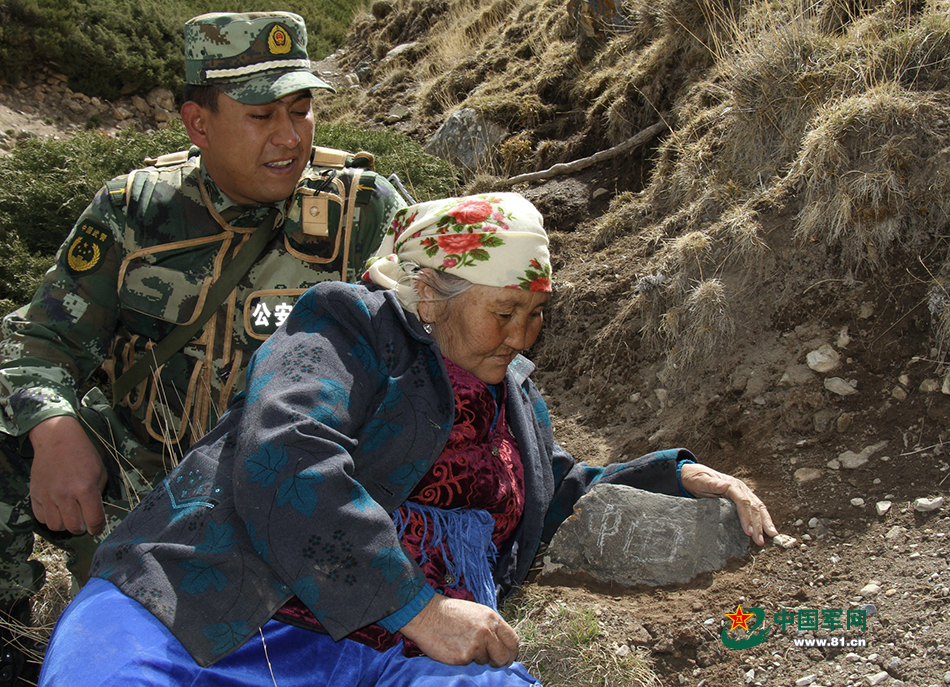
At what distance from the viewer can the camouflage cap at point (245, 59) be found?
9.21ft

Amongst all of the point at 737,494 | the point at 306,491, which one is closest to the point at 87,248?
the point at 306,491

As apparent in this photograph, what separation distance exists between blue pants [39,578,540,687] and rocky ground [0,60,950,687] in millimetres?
771

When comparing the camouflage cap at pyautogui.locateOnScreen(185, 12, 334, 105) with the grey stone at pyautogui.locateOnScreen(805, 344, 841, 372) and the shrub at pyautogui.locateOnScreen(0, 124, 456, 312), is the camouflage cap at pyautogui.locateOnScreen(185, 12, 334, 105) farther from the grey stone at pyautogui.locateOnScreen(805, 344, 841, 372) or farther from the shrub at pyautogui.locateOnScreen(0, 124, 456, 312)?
the shrub at pyautogui.locateOnScreen(0, 124, 456, 312)

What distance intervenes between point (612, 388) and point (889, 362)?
4.33 feet

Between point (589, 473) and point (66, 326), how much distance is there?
1.99 m

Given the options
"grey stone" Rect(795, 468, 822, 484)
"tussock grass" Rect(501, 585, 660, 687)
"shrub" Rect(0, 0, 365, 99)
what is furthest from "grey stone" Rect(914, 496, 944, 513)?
"shrub" Rect(0, 0, 365, 99)

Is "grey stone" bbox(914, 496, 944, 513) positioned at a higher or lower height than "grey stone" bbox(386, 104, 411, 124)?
lower

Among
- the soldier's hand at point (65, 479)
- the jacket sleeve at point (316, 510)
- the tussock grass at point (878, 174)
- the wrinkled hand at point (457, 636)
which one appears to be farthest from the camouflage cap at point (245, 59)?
the tussock grass at point (878, 174)

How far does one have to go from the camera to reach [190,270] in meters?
2.99

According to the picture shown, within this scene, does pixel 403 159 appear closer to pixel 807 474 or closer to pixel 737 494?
pixel 807 474

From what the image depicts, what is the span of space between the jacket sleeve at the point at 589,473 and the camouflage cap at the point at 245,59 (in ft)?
4.80

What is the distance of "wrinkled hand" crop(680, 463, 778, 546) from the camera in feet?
8.13

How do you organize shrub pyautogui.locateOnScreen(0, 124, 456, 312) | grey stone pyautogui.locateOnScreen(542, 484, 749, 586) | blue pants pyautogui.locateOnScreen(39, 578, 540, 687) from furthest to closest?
1. shrub pyautogui.locateOnScreen(0, 124, 456, 312)
2. grey stone pyautogui.locateOnScreen(542, 484, 749, 586)
3. blue pants pyautogui.locateOnScreen(39, 578, 540, 687)

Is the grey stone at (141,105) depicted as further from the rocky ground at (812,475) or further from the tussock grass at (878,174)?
the tussock grass at (878,174)
